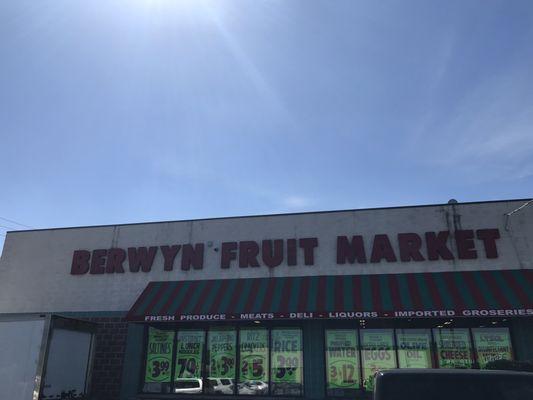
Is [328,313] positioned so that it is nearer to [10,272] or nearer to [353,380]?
[353,380]

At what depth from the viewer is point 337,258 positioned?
15.5 m

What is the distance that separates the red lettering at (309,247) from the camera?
1559 centimetres

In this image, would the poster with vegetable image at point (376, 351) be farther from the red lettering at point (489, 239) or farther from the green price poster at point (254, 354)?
the red lettering at point (489, 239)

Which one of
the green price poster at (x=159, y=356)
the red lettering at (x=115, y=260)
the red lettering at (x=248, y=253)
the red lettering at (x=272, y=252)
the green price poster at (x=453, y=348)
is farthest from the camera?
the red lettering at (x=115, y=260)

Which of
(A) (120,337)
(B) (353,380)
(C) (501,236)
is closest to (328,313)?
(B) (353,380)

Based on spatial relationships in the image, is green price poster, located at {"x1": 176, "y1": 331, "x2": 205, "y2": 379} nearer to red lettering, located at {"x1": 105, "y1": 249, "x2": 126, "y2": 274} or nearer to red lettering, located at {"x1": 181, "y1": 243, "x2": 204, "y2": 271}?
red lettering, located at {"x1": 181, "y1": 243, "x2": 204, "y2": 271}

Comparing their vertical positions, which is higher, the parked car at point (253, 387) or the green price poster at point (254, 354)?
the green price poster at point (254, 354)

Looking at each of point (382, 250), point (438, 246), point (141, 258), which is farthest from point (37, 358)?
point (438, 246)

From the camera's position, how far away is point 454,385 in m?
4.82

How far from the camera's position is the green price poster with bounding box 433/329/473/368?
13.8 meters

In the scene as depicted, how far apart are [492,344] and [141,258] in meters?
12.2

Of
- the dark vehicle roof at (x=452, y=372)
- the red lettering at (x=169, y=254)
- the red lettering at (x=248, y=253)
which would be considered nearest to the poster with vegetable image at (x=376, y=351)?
the red lettering at (x=248, y=253)

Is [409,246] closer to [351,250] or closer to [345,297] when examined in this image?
[351,250]

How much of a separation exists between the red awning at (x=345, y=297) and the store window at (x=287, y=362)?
1.49 m
